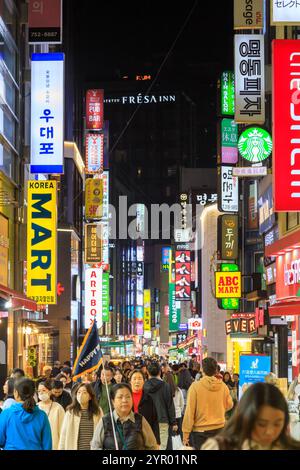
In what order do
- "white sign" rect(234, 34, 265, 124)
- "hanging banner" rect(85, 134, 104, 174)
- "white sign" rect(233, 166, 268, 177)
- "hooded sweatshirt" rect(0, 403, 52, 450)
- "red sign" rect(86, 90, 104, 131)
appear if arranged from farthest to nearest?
1. "hanging banner" rect(85, 134, 104, 174)
2. "red sign" rect(86, 90, 104, 131)
3. "white sign" rect(233, 166, 268, 177)
4. "white sign" rect(234, 34, 265, 124)
5. "hooded sweatshirt" rect(0, 403, 52, 450)

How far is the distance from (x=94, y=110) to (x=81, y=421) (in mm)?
44499

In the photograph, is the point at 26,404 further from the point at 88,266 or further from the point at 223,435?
the point at 88,266

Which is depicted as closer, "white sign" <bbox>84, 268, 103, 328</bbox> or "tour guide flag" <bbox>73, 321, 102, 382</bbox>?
"tour guide flag" <bbox>73, 321, 102, 382</bbox>

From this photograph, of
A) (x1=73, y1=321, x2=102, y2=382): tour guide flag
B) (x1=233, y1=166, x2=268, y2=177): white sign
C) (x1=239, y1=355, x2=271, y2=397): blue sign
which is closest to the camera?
(x1=73, y1=321, x2=102, y2=382): tour guide flag

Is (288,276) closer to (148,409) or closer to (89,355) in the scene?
(148,409)

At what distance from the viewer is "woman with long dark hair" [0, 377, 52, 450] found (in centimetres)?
818

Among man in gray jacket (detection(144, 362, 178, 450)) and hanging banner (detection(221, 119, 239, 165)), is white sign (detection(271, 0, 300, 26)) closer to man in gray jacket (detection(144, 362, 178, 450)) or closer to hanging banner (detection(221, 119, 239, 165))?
man in gray jacket (detection(144, 362, 178, 450))

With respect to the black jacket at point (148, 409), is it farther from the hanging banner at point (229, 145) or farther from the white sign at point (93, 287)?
the white sign at point (93, 287)

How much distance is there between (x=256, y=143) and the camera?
27328 millimetres

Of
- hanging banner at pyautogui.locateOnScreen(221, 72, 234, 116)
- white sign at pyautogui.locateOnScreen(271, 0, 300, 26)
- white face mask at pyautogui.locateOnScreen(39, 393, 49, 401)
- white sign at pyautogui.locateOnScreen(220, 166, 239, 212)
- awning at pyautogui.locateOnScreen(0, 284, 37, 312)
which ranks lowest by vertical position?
white face mask at pyautogui.locateOnScreen(39, 393, 49, 401)

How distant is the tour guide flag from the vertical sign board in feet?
62.2

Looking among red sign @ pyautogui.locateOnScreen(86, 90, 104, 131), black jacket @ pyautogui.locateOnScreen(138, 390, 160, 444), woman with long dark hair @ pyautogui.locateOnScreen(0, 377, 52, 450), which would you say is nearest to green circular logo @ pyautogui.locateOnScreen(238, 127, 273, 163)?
black jacket @ pyautogui.locateOnScreen(138, 390, 160, 444)

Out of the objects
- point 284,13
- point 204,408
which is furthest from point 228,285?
point 204,408

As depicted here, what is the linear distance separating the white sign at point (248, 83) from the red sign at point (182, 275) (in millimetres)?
43179
